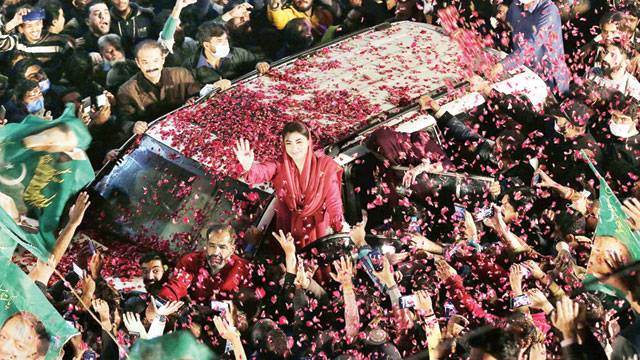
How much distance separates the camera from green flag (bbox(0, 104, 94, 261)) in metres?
6.90

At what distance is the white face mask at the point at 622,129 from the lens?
7246 mm

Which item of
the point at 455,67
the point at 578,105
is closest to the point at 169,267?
the point at 455,67

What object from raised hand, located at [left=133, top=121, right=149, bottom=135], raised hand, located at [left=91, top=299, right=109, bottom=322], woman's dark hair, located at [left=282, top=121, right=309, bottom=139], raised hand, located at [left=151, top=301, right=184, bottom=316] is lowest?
raised hand, located at [left=91, top=299, right=109, bottom=322]

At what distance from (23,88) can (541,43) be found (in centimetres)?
434

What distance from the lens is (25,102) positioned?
26.9 feet

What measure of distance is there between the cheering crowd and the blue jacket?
0.05ft

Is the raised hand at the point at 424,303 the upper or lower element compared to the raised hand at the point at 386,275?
upper

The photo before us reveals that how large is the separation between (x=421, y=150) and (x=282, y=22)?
277 centimetres

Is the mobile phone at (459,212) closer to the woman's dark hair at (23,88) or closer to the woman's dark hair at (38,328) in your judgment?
the woman's dark hair at (38,328)

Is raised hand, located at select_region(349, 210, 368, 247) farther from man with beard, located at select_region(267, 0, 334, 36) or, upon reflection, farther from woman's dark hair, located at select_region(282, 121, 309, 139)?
Result: man with beard, located at select_region(267, 0, 334, 36)

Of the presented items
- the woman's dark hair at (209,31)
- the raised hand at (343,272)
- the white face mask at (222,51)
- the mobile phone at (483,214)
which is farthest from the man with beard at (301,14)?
the raised hand at (343,272)

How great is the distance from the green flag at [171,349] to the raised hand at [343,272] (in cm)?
91

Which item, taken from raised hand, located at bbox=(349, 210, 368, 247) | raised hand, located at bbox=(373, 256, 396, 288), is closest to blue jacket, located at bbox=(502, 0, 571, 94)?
raised hand, located at bbox=(349, 210, 368, 247)

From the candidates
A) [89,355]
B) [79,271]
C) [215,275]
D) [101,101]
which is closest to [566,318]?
[215,275]
